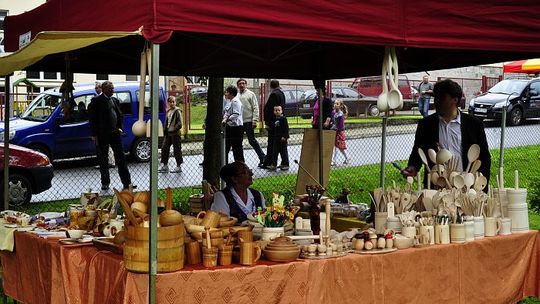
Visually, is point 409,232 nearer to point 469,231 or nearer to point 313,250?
point 469,231

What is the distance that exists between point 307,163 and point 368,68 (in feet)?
4.28

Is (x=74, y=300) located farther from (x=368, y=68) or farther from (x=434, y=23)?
(x=368, y=68)

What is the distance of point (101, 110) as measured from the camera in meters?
10.8

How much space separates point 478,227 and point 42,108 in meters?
11.2

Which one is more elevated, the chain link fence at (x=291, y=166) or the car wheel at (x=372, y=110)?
the car wheel at (x=372, y=110)

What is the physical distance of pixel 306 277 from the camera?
3830 millimetres

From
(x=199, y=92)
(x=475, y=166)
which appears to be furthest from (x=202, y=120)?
(x=475, y=166)

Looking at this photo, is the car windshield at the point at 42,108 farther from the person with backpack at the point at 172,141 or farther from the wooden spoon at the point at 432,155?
the wooden spoon at the point at 432,155

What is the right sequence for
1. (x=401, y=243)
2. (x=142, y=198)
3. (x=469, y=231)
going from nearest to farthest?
(x=142, y=198) < (x=401, y=243) < (x=469, y=231)

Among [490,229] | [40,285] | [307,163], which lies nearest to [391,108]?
[490,229]

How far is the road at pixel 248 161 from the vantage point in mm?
11688

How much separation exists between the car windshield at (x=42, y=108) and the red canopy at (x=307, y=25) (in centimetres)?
793

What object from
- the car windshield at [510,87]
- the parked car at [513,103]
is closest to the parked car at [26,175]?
the parked car at [513,103]

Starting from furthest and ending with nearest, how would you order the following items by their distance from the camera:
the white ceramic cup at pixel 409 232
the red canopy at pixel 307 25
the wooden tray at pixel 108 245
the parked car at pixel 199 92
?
the parked car at pixel 199 92 → the white ceramic cup at pixel 409 232 → the wooden tray at pixel 108 245 → the red canopy at pixel 307 25
